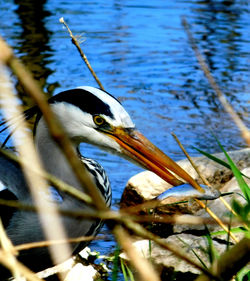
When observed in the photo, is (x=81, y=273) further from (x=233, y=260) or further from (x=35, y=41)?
(x=35, y=41)

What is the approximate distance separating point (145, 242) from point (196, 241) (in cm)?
38

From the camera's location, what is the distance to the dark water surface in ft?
20.2

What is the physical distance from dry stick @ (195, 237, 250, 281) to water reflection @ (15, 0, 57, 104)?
5694 mm

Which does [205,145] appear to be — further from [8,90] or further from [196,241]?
[8,90]

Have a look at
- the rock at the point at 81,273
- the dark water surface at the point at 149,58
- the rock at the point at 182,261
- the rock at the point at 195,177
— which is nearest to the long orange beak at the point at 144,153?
the rock at the point at 182,261

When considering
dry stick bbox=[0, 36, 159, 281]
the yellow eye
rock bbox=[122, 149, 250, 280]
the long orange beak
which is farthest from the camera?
rock bbox=[122, 149, 250, 280]

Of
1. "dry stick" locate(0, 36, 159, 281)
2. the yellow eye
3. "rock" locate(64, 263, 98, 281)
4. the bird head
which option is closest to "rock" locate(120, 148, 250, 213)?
"rock" locate(64, 263, 98, 281)

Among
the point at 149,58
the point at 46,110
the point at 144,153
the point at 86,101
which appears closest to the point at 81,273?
the point at 144,153

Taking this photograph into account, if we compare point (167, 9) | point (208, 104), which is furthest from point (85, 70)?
point (167, 9)

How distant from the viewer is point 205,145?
5805 millimetres

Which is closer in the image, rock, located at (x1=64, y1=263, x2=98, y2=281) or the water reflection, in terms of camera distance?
rock, located at (x1=64, y1=263, x2=98, y2=281)

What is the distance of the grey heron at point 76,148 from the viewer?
254cm

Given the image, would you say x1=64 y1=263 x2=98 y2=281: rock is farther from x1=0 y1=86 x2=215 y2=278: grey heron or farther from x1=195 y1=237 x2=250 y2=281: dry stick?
x1=195 y1=237 x2=250 y2=281: dry stick

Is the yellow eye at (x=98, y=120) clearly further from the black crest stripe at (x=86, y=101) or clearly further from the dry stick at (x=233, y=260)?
the dry stick at (x=233, y=260)
